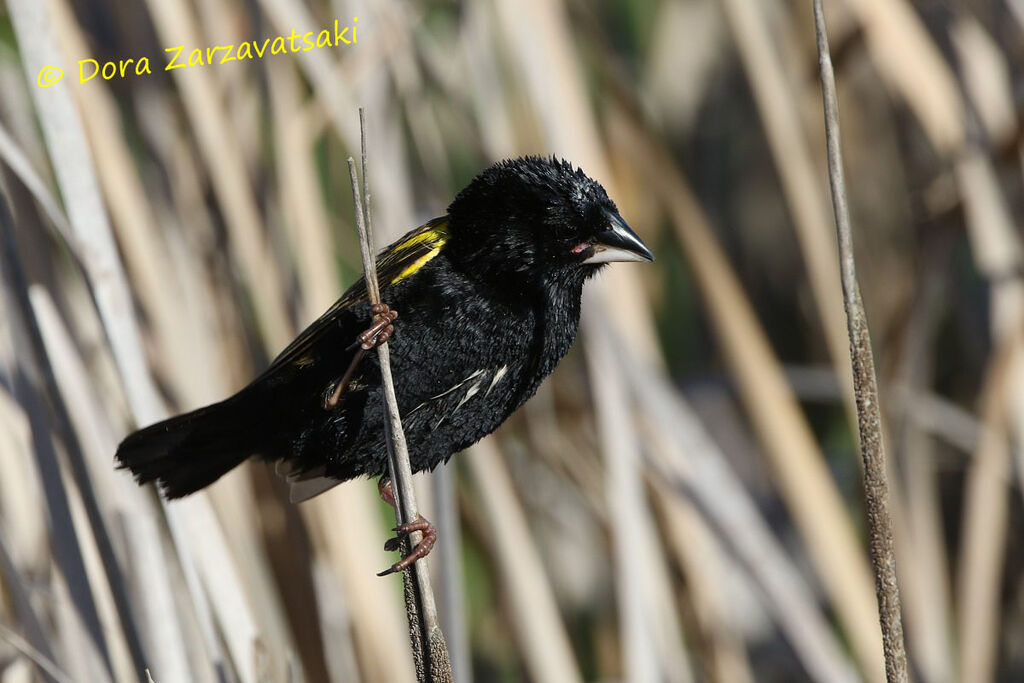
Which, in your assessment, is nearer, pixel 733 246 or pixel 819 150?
pixel 819 150

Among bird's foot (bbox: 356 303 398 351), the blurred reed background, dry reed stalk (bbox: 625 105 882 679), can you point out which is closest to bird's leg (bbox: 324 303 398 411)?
bird's foot (bbox: 356 303 398 351)

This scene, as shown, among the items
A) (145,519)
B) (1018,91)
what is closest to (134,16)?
(145,519)

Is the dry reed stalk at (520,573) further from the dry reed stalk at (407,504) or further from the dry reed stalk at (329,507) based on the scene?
the dry reed stalk at (407,504)

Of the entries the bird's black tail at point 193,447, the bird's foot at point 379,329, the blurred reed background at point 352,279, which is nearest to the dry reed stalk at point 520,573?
the blurred reed background at point 352,279

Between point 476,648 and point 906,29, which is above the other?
point 906,29

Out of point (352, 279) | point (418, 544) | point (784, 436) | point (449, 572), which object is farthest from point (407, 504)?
point (352, 279)

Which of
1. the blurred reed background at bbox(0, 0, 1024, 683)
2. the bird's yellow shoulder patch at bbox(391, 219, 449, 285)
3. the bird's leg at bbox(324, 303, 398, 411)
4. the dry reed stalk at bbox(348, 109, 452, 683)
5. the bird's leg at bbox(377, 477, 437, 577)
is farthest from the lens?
the bird's yellow shoulder patch at bbox(391, 219, 449, 285)

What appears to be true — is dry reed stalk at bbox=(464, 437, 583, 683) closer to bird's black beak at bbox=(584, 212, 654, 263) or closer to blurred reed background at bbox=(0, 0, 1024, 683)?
blurred reed background at bbox=(0, 0, 1024, 683)

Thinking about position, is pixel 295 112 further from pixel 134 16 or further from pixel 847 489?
pixel 847 489
